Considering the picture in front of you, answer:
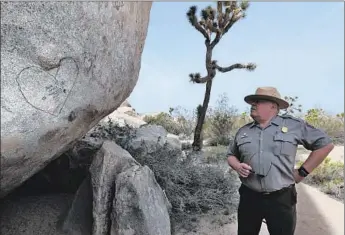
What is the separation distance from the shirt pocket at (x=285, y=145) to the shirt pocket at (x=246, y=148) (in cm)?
20

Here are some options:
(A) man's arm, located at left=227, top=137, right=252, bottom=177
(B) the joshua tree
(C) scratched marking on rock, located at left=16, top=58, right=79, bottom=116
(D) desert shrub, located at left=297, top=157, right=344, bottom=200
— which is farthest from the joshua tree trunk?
(C) scratched marking on rock, located at left=16, top=58, right=79, bottom=116

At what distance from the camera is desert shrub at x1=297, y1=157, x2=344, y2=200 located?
8328mm

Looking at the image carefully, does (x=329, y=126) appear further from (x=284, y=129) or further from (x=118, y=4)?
(x=118, y=4)

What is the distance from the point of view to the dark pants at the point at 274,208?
3414 mm

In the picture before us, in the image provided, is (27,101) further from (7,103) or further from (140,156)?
(140,156)

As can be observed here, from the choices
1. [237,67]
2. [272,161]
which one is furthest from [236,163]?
[237,67]

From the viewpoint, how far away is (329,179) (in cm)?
920

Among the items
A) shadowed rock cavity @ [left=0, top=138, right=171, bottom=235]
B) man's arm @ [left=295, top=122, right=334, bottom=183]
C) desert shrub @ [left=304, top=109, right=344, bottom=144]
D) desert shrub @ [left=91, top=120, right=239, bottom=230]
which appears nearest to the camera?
man's arm @ [left=295, top=122, right=334, bottom=183]

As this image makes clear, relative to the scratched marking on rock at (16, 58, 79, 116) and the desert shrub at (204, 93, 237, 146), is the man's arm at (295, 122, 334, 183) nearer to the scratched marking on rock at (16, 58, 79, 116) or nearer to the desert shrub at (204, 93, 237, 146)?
the scratched marking on rock at (16, 58, 79, 116)

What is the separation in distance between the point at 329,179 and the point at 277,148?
633cm

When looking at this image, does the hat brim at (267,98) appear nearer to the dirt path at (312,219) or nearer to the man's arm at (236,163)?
the man's arm at (236,163)

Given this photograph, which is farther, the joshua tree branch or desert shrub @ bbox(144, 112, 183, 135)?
desert shrub @ bbox(144, 112, 183, 135)

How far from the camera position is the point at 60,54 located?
3021 mm

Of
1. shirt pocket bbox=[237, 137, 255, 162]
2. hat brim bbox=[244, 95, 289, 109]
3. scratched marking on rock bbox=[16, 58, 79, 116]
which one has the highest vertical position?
hat brim bbox=[244, 95, 289, 109]
